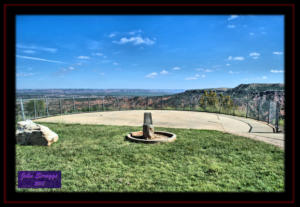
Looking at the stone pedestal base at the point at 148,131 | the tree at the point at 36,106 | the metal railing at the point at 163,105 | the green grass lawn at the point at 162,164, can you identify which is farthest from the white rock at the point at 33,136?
the tree at the point at 36,106

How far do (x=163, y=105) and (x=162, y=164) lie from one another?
11.8 meters

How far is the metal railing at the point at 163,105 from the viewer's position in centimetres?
879

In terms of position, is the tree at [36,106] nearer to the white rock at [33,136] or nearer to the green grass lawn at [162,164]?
the white rock at [33,136]

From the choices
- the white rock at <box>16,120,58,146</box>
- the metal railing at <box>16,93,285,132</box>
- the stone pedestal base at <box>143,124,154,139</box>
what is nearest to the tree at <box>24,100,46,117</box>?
the metal railing at <box>16,93,285,132</box>

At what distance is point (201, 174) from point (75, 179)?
7.18 ft

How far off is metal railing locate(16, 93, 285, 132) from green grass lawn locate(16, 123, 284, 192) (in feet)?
11.6

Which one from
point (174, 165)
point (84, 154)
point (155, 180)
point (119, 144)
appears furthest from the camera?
point (119, 144)

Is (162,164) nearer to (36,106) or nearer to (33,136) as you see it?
(33,136)
